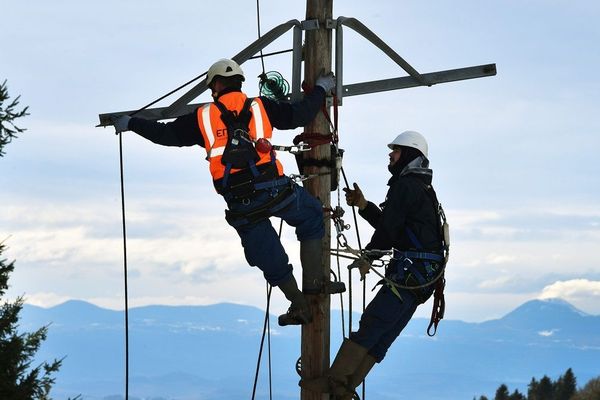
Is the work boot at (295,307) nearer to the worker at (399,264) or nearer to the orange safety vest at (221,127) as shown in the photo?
the worker at (399,264)

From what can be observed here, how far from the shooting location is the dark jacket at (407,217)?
33.6 ft

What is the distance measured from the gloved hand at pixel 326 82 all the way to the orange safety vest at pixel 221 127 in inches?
43.7

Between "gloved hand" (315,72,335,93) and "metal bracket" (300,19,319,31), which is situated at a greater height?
"metal bracket" (300,19,319,31)

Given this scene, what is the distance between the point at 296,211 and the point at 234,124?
1.05 metres

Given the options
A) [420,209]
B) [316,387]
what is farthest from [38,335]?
[420,209]

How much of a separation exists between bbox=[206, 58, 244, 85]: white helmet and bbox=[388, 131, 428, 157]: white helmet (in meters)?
1.86

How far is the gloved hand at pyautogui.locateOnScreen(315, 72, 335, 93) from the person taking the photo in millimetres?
10680

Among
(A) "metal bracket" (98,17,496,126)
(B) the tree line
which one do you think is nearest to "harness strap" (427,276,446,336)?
(A) "metal bracket" (98,17,496,126)

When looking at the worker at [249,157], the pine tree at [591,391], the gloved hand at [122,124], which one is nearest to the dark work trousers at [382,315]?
the worker at [249,157]

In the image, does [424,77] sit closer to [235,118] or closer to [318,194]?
[318,194]

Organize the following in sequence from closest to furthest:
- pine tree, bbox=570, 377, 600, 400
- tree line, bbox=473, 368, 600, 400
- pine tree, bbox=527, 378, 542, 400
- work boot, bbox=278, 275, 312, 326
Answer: work boot, bbox=278, 275, 312, 326 < pine tree, bbox=570, 377, 600, 400 < tree line, bbox=473, 368, 600, 400 < pine tree, bbox=527, 378, 542, 400

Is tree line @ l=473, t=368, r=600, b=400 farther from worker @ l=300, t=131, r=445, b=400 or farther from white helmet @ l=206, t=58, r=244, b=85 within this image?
white helmet @ l=206, t=58, r=244, b=85

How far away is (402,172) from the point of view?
34.6ft

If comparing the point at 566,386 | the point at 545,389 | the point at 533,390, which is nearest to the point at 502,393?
the point at 533,390
